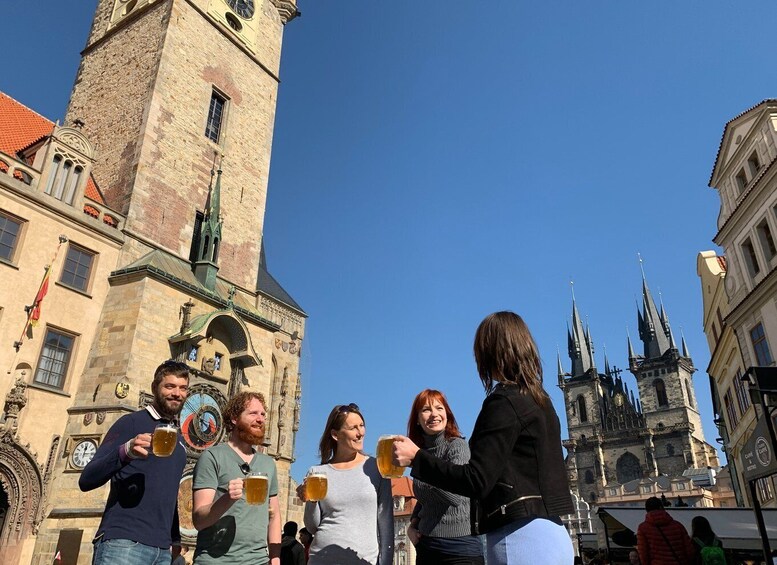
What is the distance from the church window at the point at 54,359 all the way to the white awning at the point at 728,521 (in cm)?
1214

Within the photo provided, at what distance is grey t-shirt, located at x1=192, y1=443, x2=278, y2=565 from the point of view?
3395 millimetres

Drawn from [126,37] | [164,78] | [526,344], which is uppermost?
[126,37]

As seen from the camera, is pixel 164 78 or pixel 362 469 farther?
pixel 164 78

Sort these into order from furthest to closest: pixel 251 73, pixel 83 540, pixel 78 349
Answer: pixel 251 73 → pixel 78 349 → pixel 83 540

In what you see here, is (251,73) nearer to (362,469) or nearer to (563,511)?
(362,469)

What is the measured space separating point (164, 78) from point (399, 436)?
17.9 meters

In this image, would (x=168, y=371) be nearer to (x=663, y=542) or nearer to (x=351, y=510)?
(x=351, y=510)

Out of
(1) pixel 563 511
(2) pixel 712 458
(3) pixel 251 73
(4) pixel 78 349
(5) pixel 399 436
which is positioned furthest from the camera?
(2) pixel 712 458

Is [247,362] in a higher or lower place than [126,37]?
lower

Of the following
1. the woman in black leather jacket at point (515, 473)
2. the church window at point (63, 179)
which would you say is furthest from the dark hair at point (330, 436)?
the church window at point (63, 179)

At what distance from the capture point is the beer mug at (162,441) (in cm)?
322

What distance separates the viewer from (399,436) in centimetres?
265

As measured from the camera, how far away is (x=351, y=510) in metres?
3.65

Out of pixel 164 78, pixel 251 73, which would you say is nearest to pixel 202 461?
pixel 164 78
